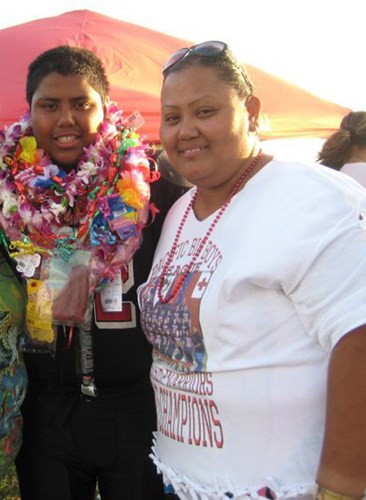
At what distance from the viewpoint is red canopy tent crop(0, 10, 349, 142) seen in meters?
3.70

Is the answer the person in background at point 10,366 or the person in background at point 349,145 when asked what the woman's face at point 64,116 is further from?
the person in background at point 349,145

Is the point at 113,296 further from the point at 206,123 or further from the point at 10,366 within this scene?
the point at 206,123

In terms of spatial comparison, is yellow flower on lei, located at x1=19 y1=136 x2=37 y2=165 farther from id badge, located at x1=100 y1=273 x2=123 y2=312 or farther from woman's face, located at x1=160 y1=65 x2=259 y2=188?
woman's face, located at x1=160 y1=65 x2=259 y2=188

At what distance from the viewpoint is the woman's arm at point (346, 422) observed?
53.7 inches

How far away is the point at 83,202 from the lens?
2229mm

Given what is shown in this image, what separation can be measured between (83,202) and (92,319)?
1.38 feet

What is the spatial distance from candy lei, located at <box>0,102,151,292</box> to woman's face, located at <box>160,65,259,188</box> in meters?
0.49

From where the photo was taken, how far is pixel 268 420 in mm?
1502

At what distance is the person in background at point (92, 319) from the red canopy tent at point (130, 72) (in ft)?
4.61

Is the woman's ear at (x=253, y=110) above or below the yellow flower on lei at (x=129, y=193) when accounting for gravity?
above

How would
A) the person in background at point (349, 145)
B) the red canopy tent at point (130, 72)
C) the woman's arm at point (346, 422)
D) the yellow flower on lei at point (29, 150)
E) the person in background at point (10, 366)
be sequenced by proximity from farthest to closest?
the person in background at point (349, 145) → the red canopy tent at point (130, 72) → the yellow flower on lei at point (29, 150) → the person in background at point (10, 366) → the woman's arm at point (346, 422)

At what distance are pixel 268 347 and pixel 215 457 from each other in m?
0.33

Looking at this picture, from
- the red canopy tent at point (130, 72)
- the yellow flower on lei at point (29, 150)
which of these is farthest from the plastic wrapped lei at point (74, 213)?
the red canopy tent at point (130, 72)

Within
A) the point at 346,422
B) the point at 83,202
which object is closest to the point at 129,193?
the point at 83,202
